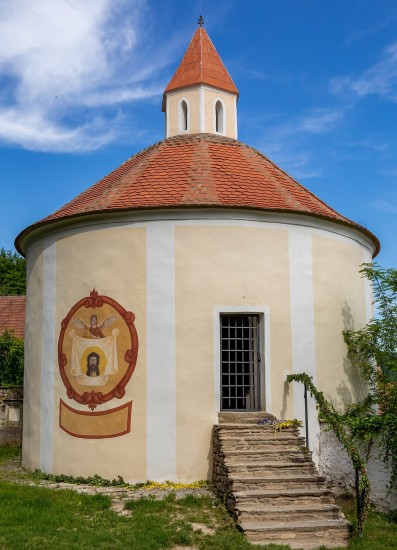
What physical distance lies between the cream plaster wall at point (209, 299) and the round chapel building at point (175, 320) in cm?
2

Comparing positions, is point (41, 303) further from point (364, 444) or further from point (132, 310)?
point (364, 444)

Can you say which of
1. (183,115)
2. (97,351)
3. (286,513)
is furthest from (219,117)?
(286,513)

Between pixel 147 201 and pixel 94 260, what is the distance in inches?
66.5

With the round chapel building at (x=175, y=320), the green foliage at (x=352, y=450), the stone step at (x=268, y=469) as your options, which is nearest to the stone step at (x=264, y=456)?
the stone step at (x=268, y=469)

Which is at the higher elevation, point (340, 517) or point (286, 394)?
point (286, 394)

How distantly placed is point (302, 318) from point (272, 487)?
3.97 meters

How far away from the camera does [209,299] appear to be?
40.8ft

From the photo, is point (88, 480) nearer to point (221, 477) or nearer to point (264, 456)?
point (221, 477)

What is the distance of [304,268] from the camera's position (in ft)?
43.0

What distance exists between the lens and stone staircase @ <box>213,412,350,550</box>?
9.05 metres

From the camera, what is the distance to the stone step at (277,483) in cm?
1002

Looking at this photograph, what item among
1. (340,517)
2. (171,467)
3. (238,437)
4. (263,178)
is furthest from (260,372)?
(263,178)

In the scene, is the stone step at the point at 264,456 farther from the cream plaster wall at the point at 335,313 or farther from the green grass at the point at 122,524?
the cream plaster wall at the point at 335,313

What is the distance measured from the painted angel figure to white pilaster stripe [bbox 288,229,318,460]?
3824 millimetres
